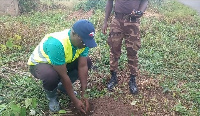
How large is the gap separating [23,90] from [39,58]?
69cm

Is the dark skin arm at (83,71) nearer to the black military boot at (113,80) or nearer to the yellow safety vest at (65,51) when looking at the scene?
the yellow safety vest at (65,51)

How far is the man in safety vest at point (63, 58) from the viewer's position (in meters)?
2.35

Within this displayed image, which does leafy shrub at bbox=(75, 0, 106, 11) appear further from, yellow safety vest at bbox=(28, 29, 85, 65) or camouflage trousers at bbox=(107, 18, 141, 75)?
yellow safety vest at bbox=(28, 29, 85, 65)

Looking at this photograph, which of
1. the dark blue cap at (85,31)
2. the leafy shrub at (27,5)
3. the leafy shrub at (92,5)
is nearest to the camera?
the dark blue cap at (85,31)

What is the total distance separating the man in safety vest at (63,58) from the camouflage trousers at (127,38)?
0.63 metres

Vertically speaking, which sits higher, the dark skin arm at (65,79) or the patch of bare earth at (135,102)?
the dark skin arm at (65,79)

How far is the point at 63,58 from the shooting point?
96.6 inches

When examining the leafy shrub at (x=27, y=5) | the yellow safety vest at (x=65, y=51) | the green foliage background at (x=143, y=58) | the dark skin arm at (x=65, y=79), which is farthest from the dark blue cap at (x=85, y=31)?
the leafy shrub at (x=27, y=5)

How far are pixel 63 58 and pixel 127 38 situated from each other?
1.08m

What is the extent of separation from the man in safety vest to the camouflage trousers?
0.63 meters

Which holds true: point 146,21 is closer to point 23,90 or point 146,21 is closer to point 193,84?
point 193,84

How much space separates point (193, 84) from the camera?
142 inches

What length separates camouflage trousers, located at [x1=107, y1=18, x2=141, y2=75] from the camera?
123 inches

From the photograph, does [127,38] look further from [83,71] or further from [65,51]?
[65,51]
